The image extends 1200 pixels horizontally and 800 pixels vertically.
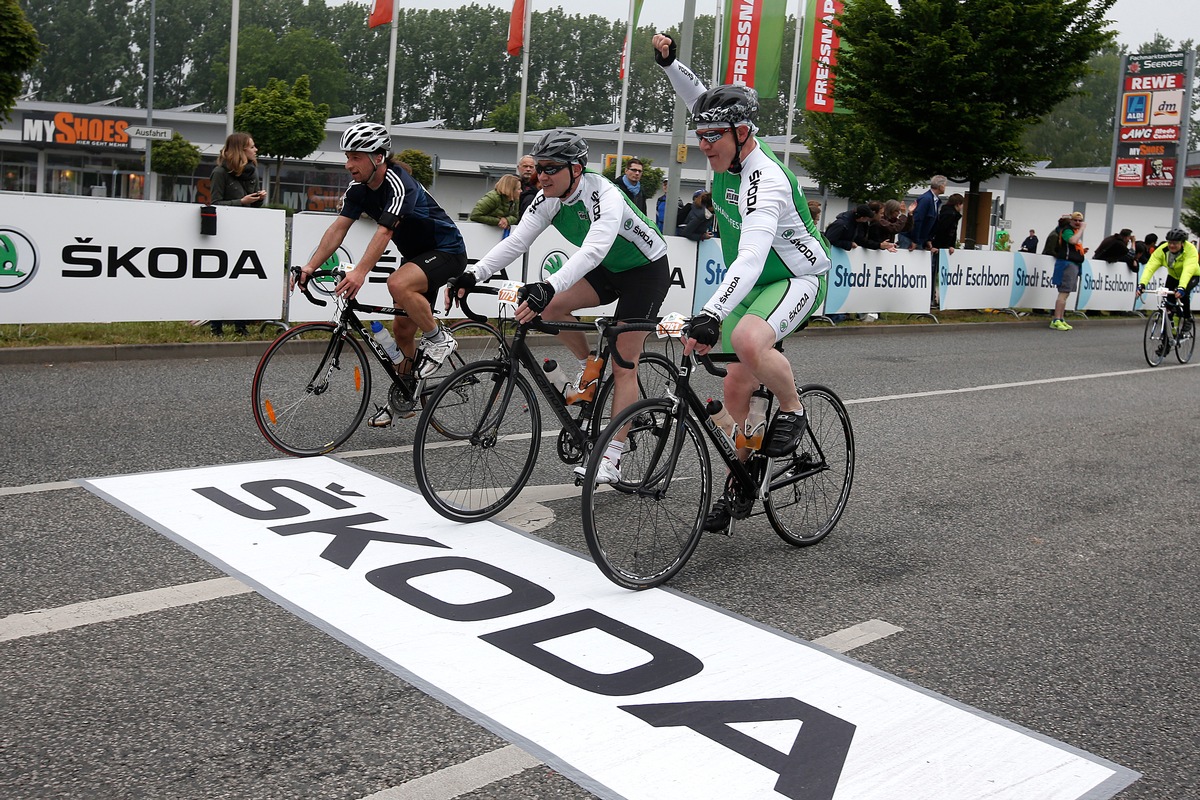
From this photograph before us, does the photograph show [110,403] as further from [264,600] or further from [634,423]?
[634,423]

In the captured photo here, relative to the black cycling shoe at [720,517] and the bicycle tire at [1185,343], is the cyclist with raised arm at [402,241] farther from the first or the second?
the bicycle tire at [1185,343]

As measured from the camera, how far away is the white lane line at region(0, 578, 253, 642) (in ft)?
13.4

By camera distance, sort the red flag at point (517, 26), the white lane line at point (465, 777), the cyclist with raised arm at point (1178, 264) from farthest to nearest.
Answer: the red flag at point (517, 26), the cyclist with raised arm at point (1178, 264), the white lane line at point (465, 777)

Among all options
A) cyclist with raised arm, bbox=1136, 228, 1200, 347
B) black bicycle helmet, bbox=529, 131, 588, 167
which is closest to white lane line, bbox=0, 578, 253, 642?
black bicycle helmet, bbox=529, 131, 588, 167

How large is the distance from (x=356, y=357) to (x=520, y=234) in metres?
1.64

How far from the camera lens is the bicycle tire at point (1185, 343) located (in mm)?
16609

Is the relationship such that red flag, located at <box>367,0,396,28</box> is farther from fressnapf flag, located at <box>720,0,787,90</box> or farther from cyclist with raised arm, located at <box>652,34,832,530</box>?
cyclist with raised arm, located at <box>652,34,832,530</box>

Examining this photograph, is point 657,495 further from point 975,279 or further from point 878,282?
point 975,279

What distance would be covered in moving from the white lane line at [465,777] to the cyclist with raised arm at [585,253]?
100.0 inches

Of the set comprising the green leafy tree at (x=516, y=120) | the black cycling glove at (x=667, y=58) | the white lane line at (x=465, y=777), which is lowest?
the white lane line at (x=465, y=777)

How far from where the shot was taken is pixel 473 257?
13586 millimetres

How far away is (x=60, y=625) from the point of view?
4.12 metres

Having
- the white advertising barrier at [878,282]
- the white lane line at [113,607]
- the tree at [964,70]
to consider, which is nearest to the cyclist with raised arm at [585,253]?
the white lane line at [113,607]

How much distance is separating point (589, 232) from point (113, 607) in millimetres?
2981
